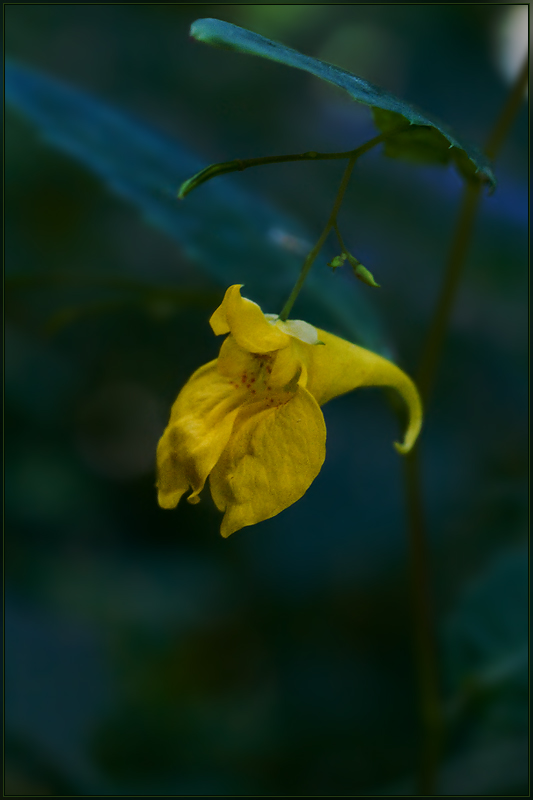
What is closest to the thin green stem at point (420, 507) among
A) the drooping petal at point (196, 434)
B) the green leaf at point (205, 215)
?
the green leaf at point (205, 215)

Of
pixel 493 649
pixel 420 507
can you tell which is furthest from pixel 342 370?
pixel 493 649

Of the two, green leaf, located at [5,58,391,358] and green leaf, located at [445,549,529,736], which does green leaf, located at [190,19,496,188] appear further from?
green leaf, located at [445,549,529,736]

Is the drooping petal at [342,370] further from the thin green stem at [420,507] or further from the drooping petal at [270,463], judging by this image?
the thin green stem at [420,507]

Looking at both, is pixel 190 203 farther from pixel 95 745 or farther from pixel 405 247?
pixel 405 247

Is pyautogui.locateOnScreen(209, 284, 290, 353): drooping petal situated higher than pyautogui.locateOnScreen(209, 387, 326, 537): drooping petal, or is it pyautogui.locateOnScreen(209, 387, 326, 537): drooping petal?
pyautogui.locateOnScreen(209, 284, 290, 353): drooping petal

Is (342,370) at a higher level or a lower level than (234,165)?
lower

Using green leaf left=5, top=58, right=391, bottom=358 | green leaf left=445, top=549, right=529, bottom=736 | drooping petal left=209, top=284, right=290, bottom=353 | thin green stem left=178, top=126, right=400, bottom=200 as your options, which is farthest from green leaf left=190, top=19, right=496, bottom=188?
green leaf left=445, top=549, right=529, bottom=736

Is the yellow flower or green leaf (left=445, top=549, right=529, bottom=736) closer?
the yellow flower

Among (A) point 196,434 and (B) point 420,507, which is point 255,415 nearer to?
(A) point 196,434
